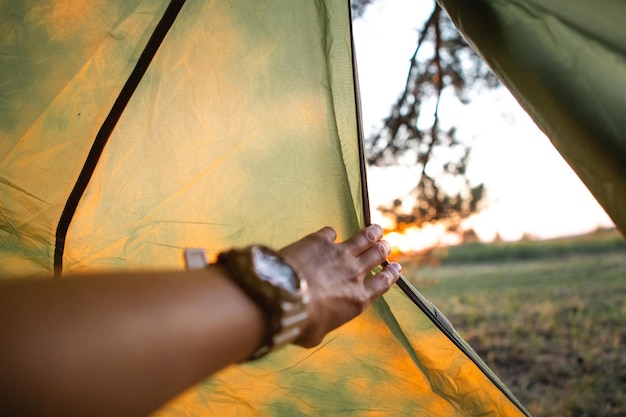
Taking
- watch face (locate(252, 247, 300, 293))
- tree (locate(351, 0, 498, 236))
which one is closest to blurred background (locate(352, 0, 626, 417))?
tree (locate(351, 0, 498, 236))

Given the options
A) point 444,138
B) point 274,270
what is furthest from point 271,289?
point 444,138

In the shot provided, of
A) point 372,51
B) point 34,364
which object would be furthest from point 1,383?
point 372,51

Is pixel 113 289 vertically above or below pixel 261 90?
below

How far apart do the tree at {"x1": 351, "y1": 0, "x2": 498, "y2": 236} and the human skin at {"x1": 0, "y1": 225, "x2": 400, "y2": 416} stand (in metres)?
1.55

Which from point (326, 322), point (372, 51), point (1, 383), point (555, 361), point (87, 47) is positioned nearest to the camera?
point (1, 383)

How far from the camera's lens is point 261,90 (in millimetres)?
1092

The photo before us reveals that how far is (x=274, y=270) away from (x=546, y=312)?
3473mm

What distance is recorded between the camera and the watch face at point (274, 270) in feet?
1.94

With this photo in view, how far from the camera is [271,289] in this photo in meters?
0.58

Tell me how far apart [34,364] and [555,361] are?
3011 millimetres

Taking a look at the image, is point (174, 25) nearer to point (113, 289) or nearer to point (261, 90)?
point (261, 90)

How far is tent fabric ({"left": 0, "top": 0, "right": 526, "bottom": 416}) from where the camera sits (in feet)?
3.55

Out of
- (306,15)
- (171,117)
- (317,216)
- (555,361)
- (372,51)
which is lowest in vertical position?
(555,361)

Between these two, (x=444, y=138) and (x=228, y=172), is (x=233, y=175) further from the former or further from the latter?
(x=444, y=138)
